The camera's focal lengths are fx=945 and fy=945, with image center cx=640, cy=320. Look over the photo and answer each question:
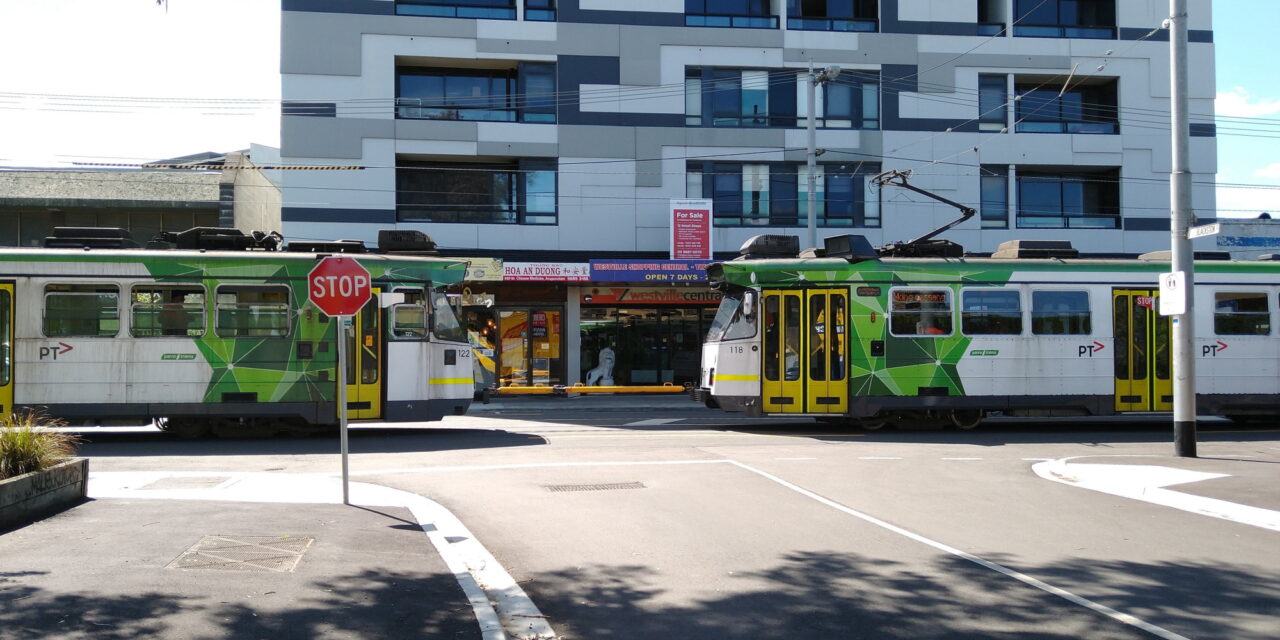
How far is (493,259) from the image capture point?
2711 cm

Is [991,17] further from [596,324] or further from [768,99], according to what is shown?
[596,324]

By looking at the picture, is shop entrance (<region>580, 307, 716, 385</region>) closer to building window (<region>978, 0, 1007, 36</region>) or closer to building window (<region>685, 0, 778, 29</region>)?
building window (<region>685, 0, 778, 29</region>)

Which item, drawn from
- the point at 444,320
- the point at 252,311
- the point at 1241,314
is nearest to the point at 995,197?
the point at 1241,314

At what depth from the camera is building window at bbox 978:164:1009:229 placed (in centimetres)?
3139

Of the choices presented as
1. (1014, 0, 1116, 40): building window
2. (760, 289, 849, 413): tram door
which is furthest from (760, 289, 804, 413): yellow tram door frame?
(1014, 0, 1116, 40): building window

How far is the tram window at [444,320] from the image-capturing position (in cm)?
1668

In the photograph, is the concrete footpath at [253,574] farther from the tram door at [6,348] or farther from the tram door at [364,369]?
the tram door at [6,348]

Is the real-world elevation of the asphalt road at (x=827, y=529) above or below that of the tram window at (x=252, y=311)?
below

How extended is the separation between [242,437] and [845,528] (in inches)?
468

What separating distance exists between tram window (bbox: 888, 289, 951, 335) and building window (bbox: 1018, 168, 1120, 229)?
1599cm

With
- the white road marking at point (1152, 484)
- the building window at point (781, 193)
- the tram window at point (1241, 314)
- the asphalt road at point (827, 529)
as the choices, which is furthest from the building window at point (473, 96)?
the white road marking at point (1152, 484)

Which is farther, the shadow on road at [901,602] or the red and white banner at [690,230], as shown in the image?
the red and white banner at [690,230]

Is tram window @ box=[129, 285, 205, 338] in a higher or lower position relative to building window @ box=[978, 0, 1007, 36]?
lower

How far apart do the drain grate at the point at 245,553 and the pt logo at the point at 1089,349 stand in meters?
14.8
